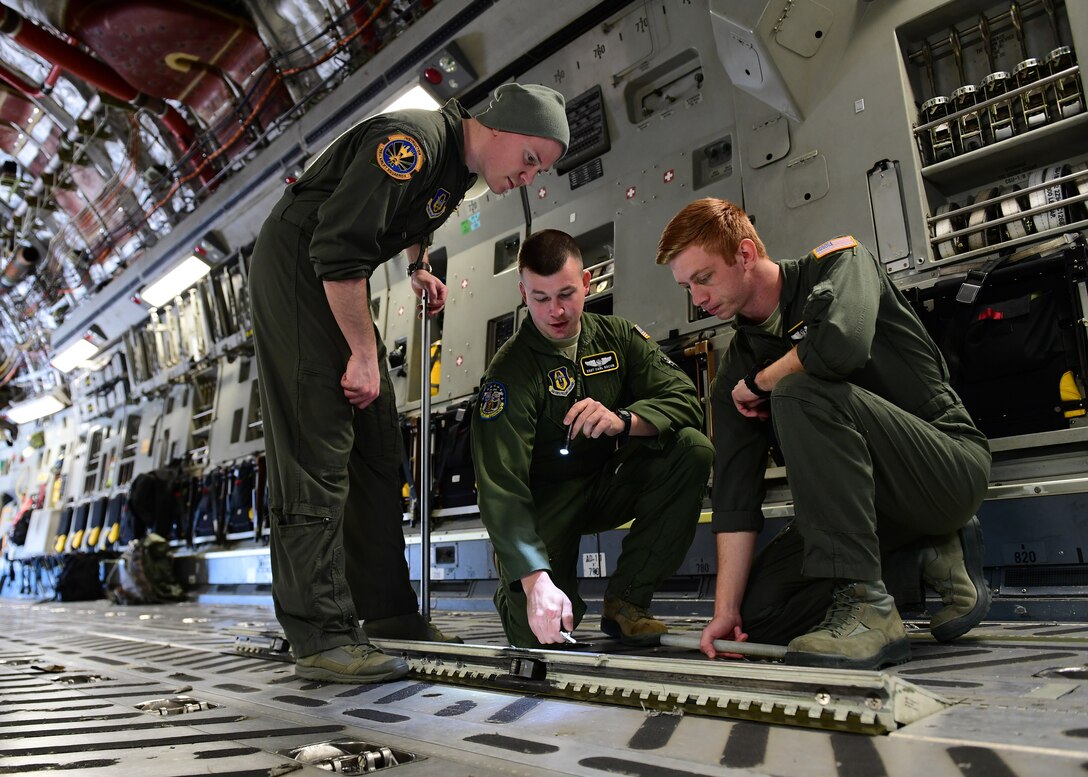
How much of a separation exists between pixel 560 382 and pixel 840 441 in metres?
0.93

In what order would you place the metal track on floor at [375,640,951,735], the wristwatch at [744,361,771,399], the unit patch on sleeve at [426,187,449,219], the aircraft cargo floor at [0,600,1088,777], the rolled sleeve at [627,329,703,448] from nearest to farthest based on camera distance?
1. the aircraft cargo floor at [0,600,1088,777]
2. the metal track on floor at [375,640,951,735]
3. the wristwatch at [744,361,771,399]
4. the unit patch on sleeve at [426,187,449,219]
5. the rolled sleeve at [627,329,703,448]

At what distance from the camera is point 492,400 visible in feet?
7.30

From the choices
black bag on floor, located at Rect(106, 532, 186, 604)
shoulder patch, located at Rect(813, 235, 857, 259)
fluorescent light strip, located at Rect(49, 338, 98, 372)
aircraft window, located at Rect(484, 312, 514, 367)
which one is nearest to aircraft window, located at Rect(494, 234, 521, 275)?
aircraft window, located at Rect(484, 312, 514, 367)

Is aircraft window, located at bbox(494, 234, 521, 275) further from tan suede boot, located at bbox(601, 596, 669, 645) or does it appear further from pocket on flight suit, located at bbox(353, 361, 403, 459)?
tan suede boot, located at bbox(601, 596, 669, 645)

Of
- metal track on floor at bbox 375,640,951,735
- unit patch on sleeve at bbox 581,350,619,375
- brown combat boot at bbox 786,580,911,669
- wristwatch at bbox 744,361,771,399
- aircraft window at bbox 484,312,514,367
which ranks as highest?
aircraft window at bbox 484,312,514,367

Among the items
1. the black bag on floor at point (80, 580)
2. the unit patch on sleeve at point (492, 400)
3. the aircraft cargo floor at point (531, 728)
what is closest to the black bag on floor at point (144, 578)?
the black bag on floor at point (80, 580)

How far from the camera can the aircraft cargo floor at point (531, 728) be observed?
0.99m

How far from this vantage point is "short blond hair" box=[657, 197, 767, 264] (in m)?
1.93

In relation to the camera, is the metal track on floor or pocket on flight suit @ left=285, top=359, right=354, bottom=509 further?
pocket on flight suit @ left=285, top=359, right=354, bottom=509

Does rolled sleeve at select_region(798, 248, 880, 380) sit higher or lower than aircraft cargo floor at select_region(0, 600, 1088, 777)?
higher

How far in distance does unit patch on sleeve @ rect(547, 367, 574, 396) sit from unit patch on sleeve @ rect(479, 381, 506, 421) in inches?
7.5

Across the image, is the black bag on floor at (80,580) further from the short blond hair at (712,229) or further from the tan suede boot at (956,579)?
the tan suede boot at (956,579)

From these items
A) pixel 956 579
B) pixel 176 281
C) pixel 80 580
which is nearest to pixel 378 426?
pixel 956 579

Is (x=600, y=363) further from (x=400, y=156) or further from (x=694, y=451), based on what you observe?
(x=400, y=156)
